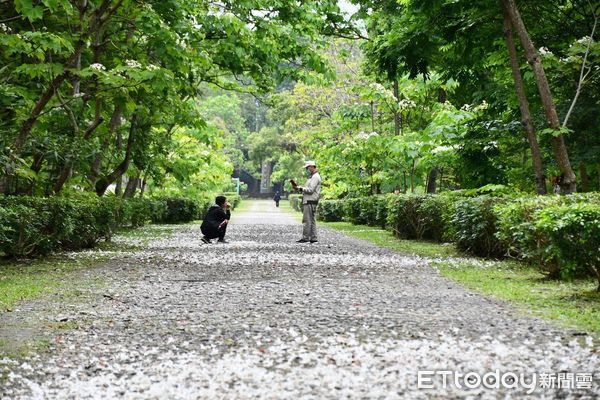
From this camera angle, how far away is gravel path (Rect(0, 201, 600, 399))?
416 centimetres

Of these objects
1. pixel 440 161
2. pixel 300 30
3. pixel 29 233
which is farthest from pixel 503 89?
pixel 29 233

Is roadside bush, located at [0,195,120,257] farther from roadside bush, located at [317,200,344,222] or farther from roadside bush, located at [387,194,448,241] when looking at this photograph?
roadside bush, located at [317,200,344,222]

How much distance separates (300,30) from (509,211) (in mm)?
8086

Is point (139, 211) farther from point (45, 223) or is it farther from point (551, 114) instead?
point (551, 114)

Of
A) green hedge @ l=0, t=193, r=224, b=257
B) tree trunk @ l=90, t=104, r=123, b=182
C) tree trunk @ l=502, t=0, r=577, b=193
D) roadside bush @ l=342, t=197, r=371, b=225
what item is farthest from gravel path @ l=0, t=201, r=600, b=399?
roadside bush @ l=342, t=197, r=371, b=225

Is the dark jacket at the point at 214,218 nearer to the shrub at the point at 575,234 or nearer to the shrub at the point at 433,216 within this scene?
the shrub at the point at 433,216

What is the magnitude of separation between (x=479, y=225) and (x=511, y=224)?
249 cm

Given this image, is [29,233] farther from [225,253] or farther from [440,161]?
[440,161]

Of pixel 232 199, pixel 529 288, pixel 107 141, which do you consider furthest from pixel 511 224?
pixel 232 199

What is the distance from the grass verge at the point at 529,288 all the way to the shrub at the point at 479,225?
34 cm

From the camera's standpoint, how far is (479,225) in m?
12.3

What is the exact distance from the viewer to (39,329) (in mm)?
6035

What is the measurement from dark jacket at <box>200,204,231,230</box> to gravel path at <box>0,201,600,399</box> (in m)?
7.69

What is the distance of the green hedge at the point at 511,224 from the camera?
24.1ft
